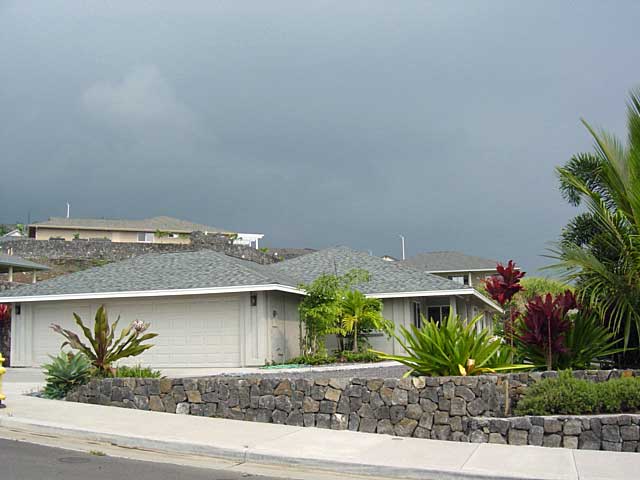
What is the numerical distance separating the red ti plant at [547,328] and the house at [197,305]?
7798 millimetres

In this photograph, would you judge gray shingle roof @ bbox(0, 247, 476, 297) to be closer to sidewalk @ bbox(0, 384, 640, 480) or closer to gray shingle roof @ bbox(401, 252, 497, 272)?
sidewalk @ bbox(0, 384, 640, 480)

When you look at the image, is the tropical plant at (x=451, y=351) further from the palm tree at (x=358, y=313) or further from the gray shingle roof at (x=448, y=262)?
the gray shingle roof at (x=448, y=262)

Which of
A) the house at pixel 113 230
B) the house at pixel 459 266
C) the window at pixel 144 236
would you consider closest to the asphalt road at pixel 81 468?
the house at pixel 459 266

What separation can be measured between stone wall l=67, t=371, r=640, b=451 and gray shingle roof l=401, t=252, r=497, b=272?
3748 cm

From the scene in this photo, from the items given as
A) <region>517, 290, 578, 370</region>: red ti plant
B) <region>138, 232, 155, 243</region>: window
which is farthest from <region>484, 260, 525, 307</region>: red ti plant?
<region>138, 232, 155, 243</region>: window

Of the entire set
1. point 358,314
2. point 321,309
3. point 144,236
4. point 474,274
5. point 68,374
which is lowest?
point 68,374

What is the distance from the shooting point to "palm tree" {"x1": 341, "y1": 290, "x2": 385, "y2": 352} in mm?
24312

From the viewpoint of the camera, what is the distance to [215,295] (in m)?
23.6

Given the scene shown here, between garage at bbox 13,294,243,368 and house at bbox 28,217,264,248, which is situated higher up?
house at bbox 28,217,264,248

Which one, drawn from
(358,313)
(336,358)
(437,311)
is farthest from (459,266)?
(336,358)

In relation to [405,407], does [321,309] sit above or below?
above

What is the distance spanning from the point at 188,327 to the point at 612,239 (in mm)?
14122

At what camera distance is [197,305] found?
23.9m

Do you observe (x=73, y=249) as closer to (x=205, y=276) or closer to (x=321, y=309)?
(x=205, y=276)
